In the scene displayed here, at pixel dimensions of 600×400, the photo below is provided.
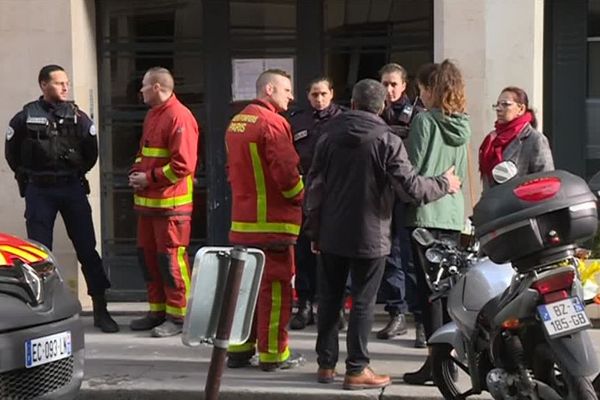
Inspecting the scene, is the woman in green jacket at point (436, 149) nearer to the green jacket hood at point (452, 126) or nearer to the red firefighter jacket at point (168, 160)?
the green jacket hood at point (452, 126)

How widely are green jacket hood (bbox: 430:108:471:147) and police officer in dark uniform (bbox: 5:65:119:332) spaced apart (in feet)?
9.19

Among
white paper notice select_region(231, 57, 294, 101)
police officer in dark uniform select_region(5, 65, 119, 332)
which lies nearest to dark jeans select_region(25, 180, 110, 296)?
police officer in dark uniform select_region(5, 65, 119, 332)

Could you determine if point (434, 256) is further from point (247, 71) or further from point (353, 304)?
point (247, 71)

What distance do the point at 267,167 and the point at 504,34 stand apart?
262 centimetres

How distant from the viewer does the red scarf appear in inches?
273

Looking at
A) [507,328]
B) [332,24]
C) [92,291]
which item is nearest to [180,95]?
[332,24]

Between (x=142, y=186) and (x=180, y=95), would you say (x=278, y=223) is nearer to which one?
(x=142, y=186)

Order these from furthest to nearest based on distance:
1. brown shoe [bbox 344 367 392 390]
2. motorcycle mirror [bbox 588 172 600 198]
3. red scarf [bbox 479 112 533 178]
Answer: red scarf [bbox 479 112 533 178]
brown shoe [bbox 344 367 392 390]
motorcycle mirror [bbox 588 172 600 198]

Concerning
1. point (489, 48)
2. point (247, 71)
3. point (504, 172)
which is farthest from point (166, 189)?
point (504, 172)

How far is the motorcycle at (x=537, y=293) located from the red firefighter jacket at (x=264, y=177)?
1.75m

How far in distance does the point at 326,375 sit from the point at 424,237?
110cm

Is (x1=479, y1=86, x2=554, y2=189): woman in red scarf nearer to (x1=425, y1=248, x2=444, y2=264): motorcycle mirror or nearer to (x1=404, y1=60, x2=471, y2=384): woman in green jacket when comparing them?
(x1=404, y1=60, x2=471, y2=384): woman in green jacket

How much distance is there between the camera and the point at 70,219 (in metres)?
8.11

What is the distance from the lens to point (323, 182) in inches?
249
